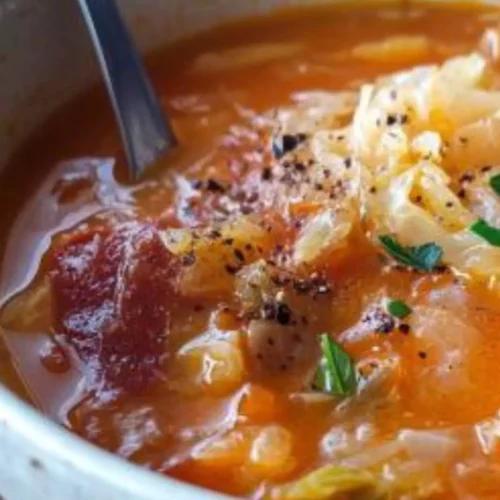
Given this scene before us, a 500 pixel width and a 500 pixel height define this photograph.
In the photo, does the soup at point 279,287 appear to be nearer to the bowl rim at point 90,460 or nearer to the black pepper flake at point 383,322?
the black pepper flake at point 383,322

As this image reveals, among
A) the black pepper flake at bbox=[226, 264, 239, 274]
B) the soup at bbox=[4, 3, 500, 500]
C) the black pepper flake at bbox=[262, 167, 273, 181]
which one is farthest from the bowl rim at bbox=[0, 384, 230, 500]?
the black pepper flake at bbox=[262, 167, 273, 181]

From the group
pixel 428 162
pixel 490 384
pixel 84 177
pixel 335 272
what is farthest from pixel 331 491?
pixel 84 177

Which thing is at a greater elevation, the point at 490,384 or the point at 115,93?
the point at 115,93

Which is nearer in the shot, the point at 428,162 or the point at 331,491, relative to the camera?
the point at 331,491

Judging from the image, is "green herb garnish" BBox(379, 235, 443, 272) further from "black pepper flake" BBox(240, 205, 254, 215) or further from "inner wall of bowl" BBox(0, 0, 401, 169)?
"inner wall of bowl" BBox(0, 0, 401, 169)

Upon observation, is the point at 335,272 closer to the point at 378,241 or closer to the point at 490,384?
the point at 378,241

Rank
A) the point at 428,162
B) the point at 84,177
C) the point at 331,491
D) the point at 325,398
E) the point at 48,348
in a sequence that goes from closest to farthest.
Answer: the point at 331,491 → the point at 325,398 → the point at 48,348 → the point at 428,162 → the point at 84,177

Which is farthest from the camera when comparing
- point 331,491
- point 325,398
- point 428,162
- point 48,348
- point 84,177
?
point 84,177
